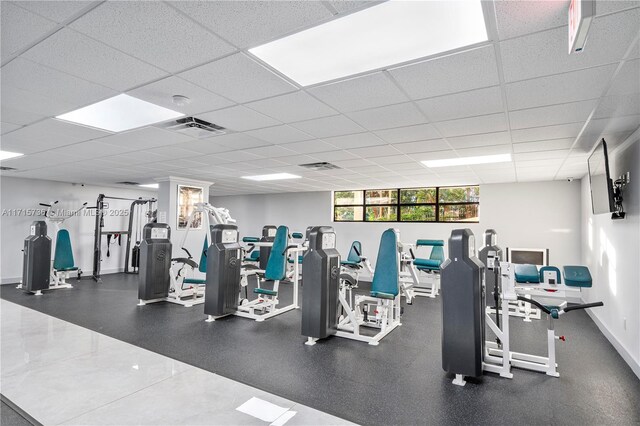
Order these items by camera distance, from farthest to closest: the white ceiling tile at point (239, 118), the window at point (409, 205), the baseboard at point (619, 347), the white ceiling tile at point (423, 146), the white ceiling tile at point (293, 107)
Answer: the window at point (409, 205) → the white ceiling tile at point (423, 146) → the baseboard at point (619, 347) → the white ceiling tile at point (239, 118) → the white ceiling tile at point (293, 107)

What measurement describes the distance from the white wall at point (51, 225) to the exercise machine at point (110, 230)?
0.18m

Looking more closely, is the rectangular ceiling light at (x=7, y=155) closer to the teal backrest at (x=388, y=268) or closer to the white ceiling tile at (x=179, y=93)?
the white ceiling tile at (x=179, y=93)

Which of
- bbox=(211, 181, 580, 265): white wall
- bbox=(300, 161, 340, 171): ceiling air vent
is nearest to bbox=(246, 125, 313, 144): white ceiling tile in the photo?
bbox=(300, 161, 340, 171): ceiling air vent

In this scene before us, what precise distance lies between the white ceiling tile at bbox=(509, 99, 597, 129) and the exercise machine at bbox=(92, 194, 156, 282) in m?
8.58

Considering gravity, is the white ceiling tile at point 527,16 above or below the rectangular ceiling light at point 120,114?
below

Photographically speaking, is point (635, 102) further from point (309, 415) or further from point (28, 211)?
point (28, 211)

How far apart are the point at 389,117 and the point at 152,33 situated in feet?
6.83

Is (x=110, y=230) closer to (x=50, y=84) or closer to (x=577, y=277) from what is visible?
(x=50, y=84)

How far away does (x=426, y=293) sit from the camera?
715 centimetres

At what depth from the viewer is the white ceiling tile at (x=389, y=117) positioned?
3.03m

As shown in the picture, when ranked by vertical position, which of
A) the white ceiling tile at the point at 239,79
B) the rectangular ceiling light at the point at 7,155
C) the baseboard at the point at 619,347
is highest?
Answer: the rectangular ceiling light at the point at 7,155

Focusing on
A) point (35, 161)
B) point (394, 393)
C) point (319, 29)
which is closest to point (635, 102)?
point (319, 29)

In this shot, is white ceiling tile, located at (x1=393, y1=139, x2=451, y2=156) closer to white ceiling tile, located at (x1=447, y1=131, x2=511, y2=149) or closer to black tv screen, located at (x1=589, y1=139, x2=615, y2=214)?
white ceiling tile, located at (x1=447, y1=131, x2=511, y2=149)

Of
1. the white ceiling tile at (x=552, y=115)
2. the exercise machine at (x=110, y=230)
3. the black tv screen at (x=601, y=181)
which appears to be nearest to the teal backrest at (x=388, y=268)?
the white ceiling tile at (x=552, y=115)
